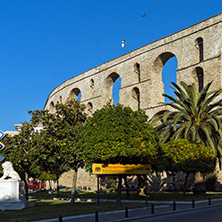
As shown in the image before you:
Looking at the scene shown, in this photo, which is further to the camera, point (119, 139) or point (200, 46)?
point (200, 46)

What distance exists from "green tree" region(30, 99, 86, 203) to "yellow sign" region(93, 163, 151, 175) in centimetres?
502

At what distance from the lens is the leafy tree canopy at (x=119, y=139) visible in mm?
20438

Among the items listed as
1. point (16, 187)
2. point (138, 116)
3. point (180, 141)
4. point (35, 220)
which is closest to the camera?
point (35, 220)

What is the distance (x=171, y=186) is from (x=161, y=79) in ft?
40.6

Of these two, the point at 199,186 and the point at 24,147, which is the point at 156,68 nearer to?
the point at 199,186

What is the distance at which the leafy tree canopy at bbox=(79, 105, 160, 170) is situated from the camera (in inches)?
805

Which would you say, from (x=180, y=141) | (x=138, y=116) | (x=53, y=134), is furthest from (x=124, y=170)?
(x=53, y=134)

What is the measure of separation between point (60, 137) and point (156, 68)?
747 inches

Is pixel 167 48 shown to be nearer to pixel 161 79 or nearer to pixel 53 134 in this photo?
pixel 161 79

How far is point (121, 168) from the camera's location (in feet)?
67.8

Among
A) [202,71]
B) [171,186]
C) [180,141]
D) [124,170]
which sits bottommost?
[171,186]

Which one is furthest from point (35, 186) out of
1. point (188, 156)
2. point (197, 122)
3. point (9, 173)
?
point (9, 173)

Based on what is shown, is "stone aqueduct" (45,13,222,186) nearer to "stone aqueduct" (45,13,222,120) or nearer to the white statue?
"stone aqueduct" (45,13,222,120)

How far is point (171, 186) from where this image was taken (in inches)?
1543
